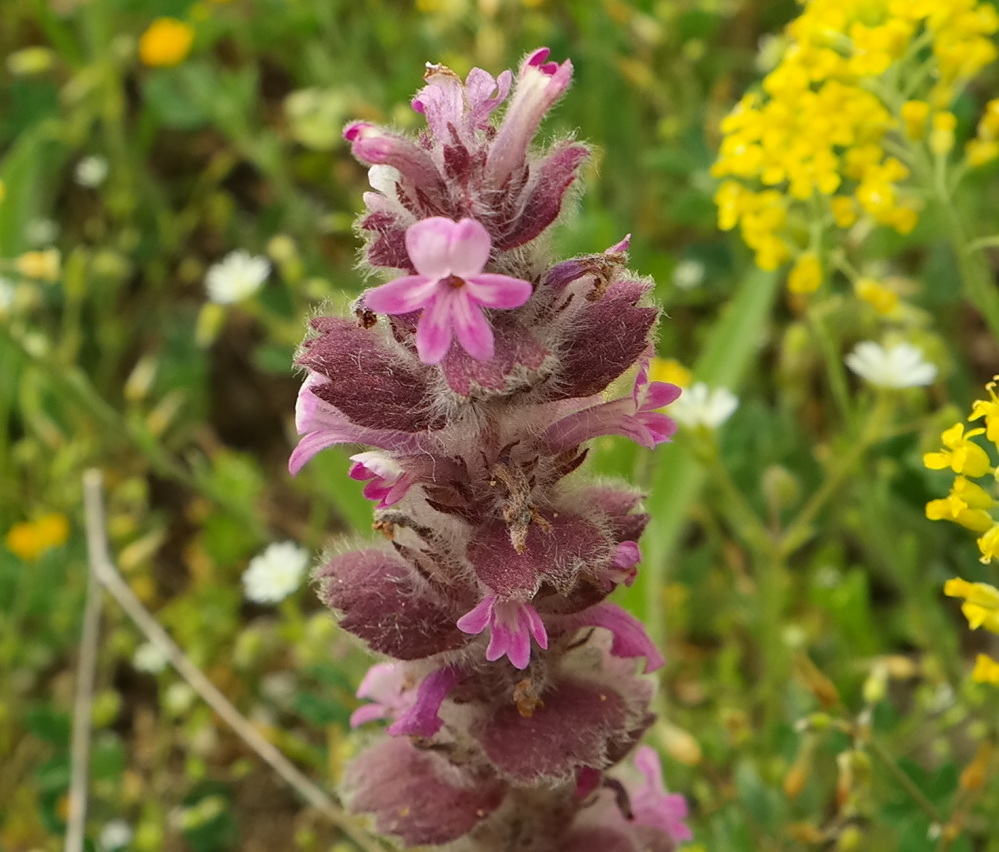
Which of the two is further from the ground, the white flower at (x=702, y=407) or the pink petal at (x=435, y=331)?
the pink petal at (x=435, y=331)

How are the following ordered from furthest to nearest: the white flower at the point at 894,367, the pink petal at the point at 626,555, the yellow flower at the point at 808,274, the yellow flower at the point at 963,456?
1. the white flower at the point at 894,367
2. the yellow flower at the point at 808,274
3. the yellow flower at the point at 963,456
4. the pink petal at the point at 626,555

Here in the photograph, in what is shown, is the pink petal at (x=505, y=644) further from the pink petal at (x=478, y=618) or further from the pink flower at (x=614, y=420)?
the pink flower at (x=614, y=420)

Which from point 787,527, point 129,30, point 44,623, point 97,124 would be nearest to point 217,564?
point 44,623

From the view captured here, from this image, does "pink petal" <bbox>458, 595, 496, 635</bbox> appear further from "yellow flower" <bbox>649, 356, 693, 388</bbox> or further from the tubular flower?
"yellow flower" <bbox>649, 356, 693, 388</bbox>

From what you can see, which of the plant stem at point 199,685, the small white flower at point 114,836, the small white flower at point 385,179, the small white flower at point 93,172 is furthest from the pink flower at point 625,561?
the small white flower at point 93,172

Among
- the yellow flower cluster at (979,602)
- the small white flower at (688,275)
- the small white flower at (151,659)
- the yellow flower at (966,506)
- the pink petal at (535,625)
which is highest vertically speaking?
the pink petal at (535,625)

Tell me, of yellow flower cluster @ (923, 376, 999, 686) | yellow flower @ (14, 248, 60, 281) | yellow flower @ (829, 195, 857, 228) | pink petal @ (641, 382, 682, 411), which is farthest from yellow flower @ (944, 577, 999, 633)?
yellow flower @ (14, 248, 60, 281)
